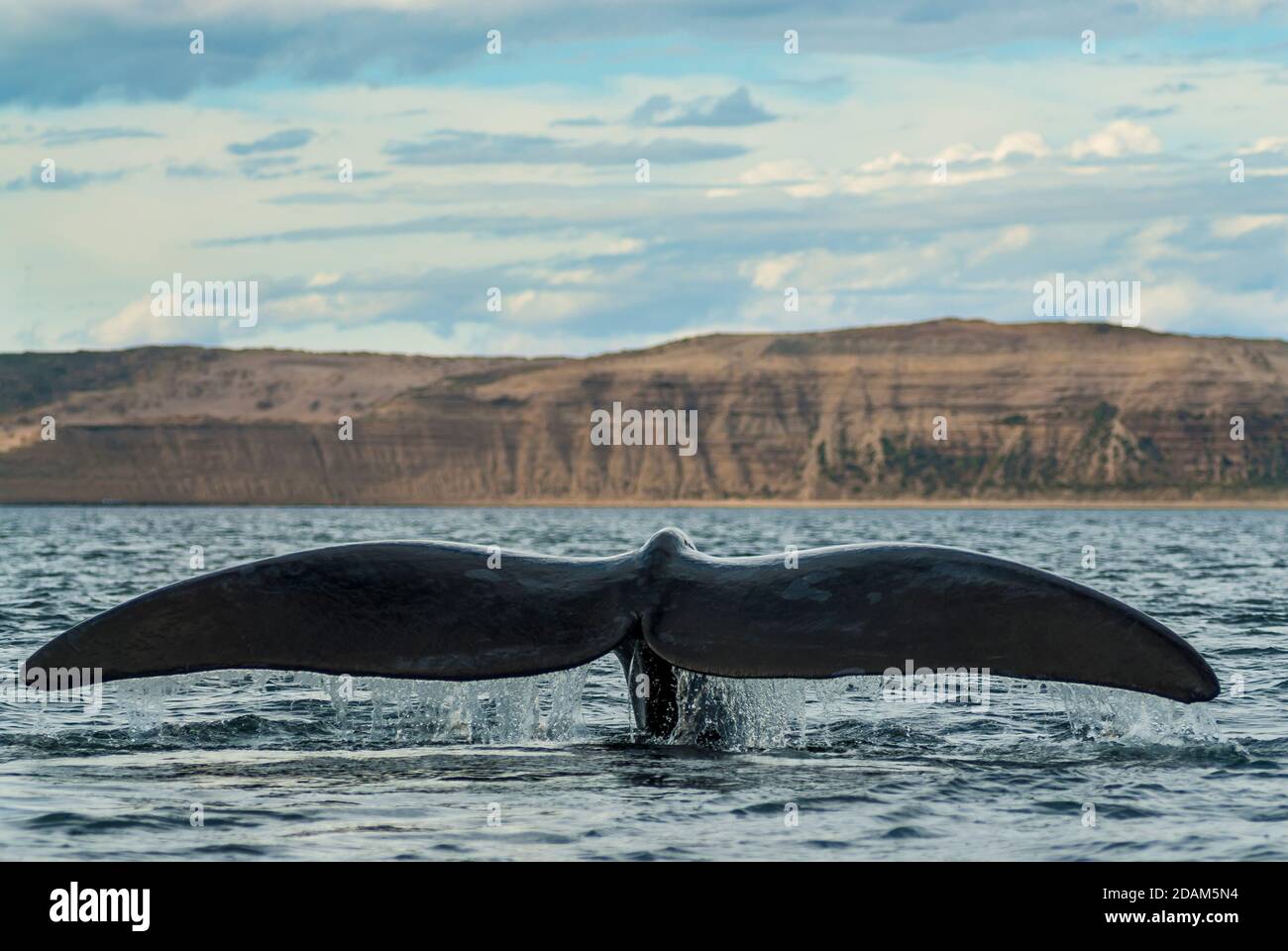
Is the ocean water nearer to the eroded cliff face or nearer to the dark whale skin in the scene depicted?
the dark whale skin

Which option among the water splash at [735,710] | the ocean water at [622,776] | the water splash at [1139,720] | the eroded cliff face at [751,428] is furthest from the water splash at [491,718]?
the eroded cliff face at [751,428]

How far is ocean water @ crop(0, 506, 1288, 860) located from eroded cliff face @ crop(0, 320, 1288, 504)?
107m

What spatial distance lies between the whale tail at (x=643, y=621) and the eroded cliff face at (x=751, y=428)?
110463mm

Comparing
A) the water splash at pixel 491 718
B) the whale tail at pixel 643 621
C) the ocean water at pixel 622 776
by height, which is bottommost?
the ocean water at pixel 622 776

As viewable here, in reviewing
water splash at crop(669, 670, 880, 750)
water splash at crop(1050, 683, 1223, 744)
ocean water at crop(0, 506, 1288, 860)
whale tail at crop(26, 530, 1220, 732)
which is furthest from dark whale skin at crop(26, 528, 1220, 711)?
water splash at crop(1050, 683, 1223, 744)

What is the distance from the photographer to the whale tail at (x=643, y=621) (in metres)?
6.82

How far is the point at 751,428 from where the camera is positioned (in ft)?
409

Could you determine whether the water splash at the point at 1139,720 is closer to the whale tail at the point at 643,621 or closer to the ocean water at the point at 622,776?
the ocean water at the point at 622,776

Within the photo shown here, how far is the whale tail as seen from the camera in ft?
22.4

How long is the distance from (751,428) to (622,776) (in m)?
117

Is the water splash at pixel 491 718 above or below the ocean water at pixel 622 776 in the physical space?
above

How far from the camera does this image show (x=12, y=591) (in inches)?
933
